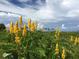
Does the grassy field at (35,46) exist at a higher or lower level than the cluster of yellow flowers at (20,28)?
lower

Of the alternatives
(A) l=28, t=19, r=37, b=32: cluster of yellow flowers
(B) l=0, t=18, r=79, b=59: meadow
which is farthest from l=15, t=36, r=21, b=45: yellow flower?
(A) l=28, t=19, r=37, b=32: cluster of yellow flowers

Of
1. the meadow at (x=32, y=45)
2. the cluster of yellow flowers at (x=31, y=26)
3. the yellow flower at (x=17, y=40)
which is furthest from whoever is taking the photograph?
the cluster of yellow flowers at (x=31, y=26)

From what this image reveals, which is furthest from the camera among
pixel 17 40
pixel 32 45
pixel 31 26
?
pixel 31 26

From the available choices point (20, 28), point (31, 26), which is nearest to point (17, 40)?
point (20, 28)

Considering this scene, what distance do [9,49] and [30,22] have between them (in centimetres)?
102

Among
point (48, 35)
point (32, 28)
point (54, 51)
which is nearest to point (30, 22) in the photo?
point (32, 28)

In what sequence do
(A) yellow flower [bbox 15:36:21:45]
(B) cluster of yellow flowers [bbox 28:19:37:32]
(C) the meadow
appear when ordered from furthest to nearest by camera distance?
1. (B) cluster of yellow flowers [bbox 28:19:37:32]
2. (A) yellow flower [bbox 15:36:21:45]
3. (C) the meadow

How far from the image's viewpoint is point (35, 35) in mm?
5406

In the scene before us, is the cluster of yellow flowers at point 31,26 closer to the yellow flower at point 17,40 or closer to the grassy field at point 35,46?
the grassy field at point 35,46

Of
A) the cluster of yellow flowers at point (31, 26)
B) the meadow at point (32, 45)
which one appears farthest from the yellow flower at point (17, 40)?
the cluster of yellow flowers at point (31, 26)

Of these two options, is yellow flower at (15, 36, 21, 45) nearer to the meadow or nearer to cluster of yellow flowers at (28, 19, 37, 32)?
the meadow

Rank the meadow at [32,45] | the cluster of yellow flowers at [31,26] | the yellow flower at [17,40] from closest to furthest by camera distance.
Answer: the meadow at [32,45] → the yellow flower at [17,40] → the cluster of yellow flowers at [31,26]

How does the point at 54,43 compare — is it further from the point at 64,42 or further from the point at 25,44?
the point at 25,44

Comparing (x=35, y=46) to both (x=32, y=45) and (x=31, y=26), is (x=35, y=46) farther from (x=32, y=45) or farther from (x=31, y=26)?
(x=31, y=26)
